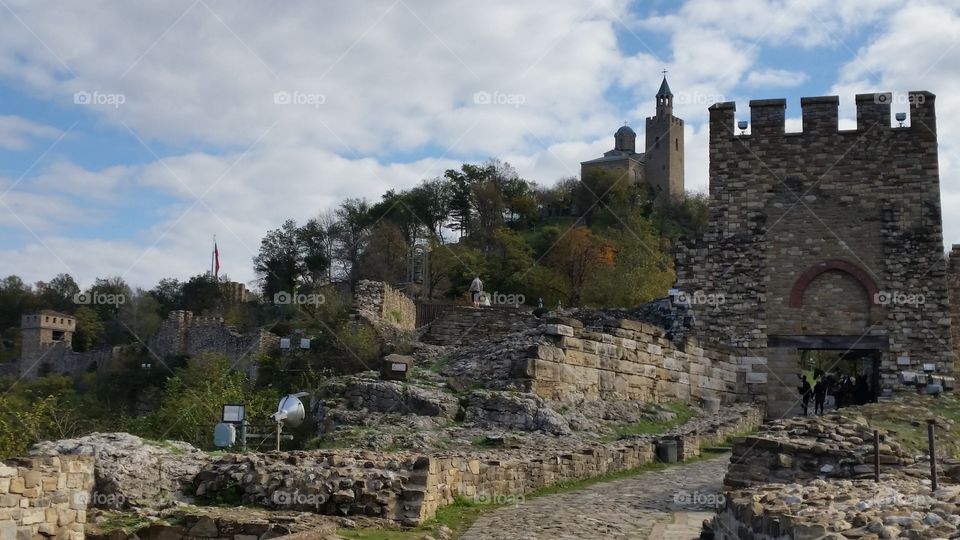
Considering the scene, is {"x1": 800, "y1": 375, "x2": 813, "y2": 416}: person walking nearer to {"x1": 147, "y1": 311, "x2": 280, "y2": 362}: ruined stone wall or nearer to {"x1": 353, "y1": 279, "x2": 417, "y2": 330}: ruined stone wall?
{"x1": 353, "y1": 279, "x2": 417, "y2": 330}: ruined stone wall

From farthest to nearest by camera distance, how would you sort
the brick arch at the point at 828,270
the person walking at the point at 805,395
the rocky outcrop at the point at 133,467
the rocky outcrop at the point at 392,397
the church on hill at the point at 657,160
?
the church on hill at the point at 657,160 → the brick arch at the point at 828,270 → the person walking at the point at 805,395 → the rocky outcrop at the point at 392,397 → the rocky outcrop at the point at 133,467

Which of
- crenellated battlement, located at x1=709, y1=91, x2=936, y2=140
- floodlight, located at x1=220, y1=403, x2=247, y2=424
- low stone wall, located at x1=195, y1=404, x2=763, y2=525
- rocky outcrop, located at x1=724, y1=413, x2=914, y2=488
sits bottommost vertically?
low stone wall, located at x1=195, y1=404, x2=763, y2=525

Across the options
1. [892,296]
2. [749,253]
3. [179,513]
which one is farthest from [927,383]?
[179,513]

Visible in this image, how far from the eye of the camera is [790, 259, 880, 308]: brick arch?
24.8m

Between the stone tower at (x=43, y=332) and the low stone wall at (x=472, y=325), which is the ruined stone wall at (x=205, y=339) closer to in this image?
the low stone wall at (x=472, y=325)

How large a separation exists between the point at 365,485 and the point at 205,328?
3894 cm

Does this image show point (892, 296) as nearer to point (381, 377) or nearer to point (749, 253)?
point (749, 253)

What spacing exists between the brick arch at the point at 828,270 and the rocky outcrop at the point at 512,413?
406 inches

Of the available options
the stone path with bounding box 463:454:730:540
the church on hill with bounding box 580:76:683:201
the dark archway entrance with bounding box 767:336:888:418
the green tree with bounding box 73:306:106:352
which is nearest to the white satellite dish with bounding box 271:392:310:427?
the stone path with bounding box 463:454:730:540

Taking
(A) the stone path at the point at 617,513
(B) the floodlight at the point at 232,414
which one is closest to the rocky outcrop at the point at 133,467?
(B) the floodlight at the point at 232,414

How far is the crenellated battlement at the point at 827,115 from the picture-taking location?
25281 mm

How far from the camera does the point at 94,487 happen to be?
10.5m

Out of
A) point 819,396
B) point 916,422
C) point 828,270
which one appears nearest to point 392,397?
point 916,422

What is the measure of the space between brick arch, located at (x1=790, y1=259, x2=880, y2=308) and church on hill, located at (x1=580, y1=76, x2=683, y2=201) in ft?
197
